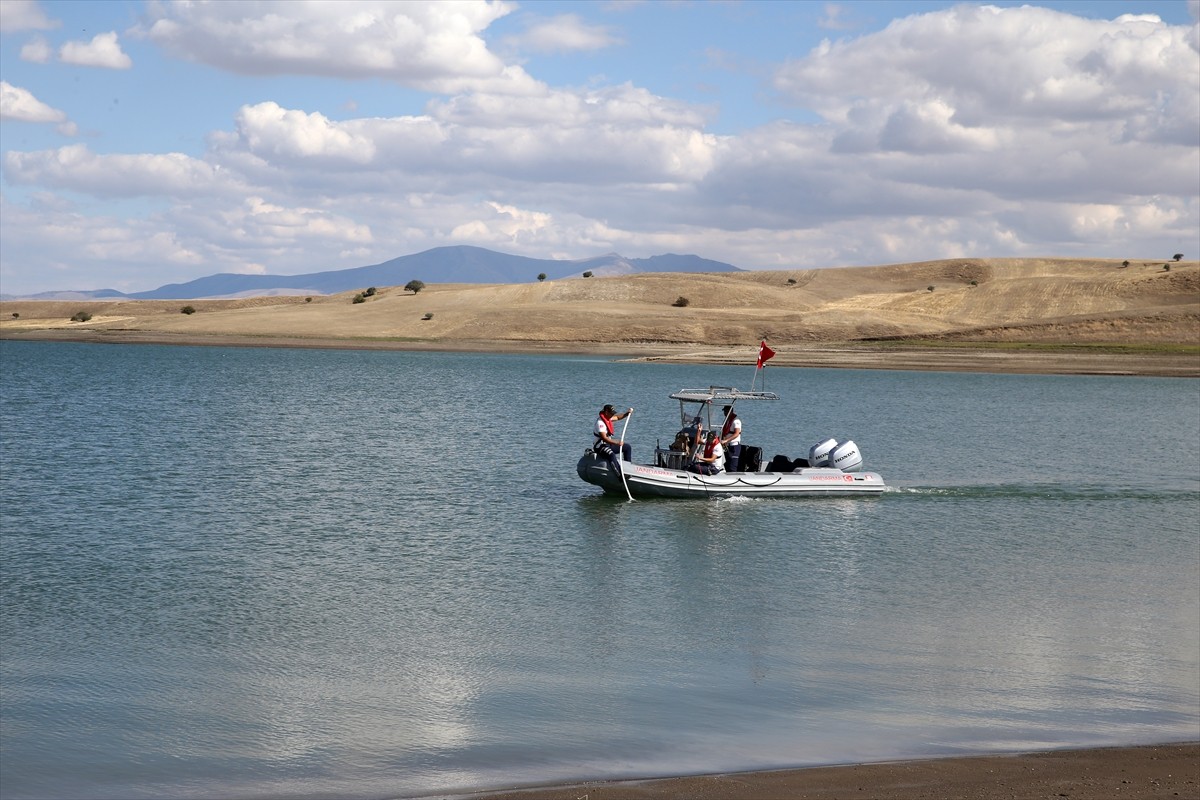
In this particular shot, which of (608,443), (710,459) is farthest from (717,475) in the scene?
(608,443)

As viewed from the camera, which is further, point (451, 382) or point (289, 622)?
point (451, 382)

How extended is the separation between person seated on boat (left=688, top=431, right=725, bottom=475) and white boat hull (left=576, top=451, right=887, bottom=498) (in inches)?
9.7

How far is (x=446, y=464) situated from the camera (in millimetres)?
32500

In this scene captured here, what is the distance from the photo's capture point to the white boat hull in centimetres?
2662

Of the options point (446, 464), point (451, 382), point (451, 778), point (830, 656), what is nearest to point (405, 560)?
point (830, 656)

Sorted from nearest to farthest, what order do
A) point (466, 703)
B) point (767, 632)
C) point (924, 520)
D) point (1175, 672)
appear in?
point (466, 703) < point (1175, 672) < point (767, 632) < point (924, 520)

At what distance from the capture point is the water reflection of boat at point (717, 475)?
26656 millimetres

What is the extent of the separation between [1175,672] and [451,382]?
2125 inches

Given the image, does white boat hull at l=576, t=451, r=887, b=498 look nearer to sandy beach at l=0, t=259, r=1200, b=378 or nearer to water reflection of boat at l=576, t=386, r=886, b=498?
water reflection of boat at l=576, t=386, r=886, b=498

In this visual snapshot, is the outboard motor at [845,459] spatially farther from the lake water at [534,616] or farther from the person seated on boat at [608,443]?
the person seated on boat at [608,443]

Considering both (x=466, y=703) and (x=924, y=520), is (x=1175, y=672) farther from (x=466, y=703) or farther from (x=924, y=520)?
(x=924, y=520)

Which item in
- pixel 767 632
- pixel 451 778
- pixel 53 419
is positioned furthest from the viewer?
pixel 53 419

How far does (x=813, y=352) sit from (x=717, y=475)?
202 ft

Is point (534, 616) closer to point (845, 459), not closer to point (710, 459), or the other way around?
point (710, 459)
